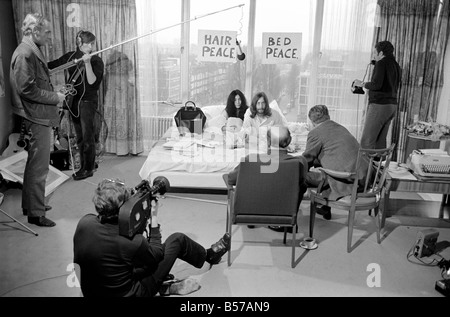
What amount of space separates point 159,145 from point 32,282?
6.78ft

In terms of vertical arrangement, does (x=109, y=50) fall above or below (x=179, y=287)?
above

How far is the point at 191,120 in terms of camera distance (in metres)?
5.04

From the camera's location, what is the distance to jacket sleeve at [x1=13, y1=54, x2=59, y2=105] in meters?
3.31

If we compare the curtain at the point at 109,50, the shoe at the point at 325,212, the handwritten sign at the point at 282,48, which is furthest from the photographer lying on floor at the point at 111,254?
the curtain at the point at 109,50

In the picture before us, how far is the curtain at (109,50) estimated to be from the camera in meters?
5.37

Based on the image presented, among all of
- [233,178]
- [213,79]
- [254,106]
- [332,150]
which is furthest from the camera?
[213,79]

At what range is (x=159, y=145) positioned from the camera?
4.54 meters

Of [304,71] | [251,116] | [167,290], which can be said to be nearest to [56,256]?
[167,290]

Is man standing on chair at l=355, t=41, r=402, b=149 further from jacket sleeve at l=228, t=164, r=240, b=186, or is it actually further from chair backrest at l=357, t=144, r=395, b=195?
jacket sleeve at l=228, t=164, r=240, b=186

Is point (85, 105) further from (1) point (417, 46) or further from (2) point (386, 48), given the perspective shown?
(1) point (417, 46)

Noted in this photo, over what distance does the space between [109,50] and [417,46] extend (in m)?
3.80

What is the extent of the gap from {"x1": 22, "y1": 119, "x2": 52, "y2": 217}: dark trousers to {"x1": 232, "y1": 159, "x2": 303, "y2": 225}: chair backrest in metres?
1.66

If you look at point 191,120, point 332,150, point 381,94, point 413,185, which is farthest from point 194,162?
point 381,94

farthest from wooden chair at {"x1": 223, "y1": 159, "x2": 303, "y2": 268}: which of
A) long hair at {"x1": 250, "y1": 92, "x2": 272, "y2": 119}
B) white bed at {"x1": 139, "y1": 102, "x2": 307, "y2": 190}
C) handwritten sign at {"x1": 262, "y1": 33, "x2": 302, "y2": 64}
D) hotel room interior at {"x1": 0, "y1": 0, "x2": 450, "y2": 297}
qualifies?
handwritten sign at {"x1": 262, "y1": 33, "x2": 302, "y2": 64}
